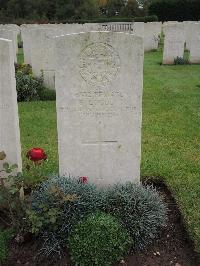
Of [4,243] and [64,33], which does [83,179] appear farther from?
[64,33]

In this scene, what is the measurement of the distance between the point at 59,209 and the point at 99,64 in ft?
4.91

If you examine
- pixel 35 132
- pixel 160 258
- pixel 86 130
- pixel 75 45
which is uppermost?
pixel 75 45

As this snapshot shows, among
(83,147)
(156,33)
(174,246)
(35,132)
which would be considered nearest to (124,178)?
(83,147)

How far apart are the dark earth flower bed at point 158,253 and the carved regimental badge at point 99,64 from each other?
1.73 m

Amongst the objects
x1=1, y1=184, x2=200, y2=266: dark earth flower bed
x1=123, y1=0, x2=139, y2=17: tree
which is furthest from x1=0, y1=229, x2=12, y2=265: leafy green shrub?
x1=123, y1=0, x2=139, y2=17: tree

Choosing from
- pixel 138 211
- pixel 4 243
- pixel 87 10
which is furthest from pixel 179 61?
pixel 87 10

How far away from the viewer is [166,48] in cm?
1584

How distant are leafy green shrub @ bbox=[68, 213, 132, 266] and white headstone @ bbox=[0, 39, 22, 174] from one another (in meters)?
1.23

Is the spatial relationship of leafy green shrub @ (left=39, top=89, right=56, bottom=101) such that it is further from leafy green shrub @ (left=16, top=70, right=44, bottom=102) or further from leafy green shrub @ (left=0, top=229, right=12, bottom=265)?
leafy green shrub @ (left=0, top=229, right=12, bottom=265)

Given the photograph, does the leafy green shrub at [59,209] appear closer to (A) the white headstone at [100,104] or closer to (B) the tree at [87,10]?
(A) the white headstone at [100,104]

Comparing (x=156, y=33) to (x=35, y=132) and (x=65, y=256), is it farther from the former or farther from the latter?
(x=65, y=256)

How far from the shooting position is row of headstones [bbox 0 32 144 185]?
14.0 ft

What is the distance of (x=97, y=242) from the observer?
384cm

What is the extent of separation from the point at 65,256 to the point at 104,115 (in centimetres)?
148
